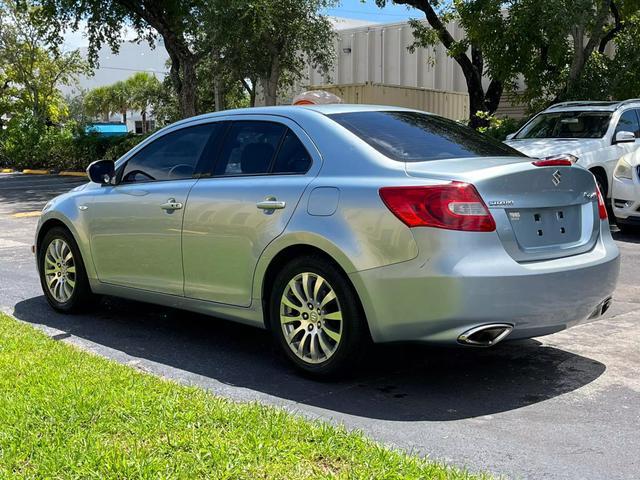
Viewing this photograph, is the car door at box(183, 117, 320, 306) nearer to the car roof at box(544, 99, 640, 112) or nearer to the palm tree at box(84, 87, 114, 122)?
the car roof at box(544, 99, 640, 112)

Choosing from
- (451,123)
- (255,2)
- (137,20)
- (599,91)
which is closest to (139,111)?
(137,20)

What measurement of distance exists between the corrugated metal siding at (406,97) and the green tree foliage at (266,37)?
159cm

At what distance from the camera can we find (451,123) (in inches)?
230

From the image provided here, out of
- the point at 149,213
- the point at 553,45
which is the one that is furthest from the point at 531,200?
the point at 553,45

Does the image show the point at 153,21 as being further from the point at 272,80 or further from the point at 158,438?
the point at 158,438

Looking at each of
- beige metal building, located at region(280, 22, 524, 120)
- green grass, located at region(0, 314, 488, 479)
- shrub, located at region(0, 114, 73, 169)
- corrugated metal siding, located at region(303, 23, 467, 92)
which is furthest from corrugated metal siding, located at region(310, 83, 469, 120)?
green grass, located at region(0, 314, 488, 479)

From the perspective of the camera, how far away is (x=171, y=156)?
6.10 metres

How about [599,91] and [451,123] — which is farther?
[599,91]

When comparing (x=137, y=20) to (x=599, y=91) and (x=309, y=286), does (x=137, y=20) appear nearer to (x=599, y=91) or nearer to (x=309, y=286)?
(x=599, y=91)

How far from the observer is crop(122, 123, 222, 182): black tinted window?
5.87 meters

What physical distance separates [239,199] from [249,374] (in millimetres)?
1140

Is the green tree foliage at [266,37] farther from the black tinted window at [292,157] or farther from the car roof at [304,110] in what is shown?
the black tinted window at [292,157]

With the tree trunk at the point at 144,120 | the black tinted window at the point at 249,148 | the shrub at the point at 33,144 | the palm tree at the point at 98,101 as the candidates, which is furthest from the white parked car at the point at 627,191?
the palm tree at the point at 98,101

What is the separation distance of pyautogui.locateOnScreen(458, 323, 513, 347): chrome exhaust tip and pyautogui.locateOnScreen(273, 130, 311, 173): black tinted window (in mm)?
1483
